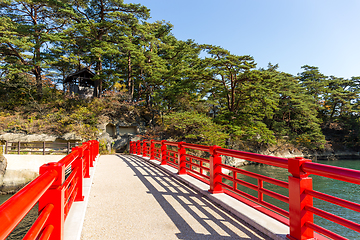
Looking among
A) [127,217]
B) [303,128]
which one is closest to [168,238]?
[127,217]

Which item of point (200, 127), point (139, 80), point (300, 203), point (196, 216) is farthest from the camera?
point (139, 80)

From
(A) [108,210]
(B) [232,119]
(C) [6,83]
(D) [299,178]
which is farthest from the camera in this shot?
(C) [6,83]

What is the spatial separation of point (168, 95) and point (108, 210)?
65.6ft

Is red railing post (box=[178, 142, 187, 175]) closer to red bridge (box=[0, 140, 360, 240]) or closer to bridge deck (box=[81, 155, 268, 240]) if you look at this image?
red bridge (box=[0, 140, 360, 240])

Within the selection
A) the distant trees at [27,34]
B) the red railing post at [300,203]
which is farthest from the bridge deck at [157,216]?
the distant trees at [27,34]

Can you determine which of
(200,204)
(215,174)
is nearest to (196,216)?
(200,204)

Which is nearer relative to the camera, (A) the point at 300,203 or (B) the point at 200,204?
(A) the point at 300,203

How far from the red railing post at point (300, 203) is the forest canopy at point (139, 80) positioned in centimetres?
1457

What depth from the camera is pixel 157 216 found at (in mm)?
3523

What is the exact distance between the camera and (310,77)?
→ 38.9 metres

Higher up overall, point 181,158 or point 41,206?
point 41,206

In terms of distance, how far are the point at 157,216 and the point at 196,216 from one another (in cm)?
68

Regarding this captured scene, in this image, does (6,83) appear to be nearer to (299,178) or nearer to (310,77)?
(299,178)

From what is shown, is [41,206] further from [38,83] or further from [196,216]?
[38,83]
